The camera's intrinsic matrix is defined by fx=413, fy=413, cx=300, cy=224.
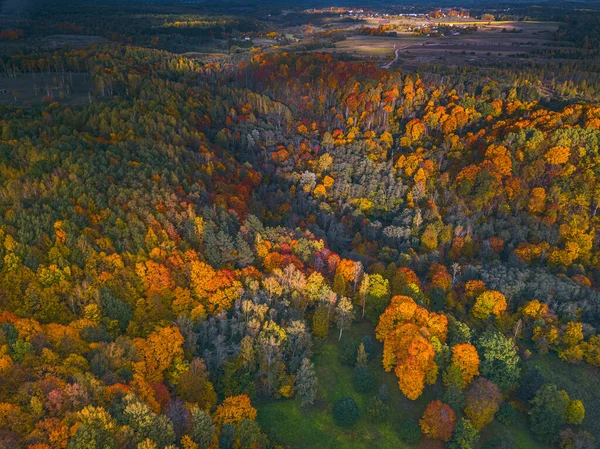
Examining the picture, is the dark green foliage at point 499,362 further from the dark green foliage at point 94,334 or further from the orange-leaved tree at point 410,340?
the dark green foliage at point 94,334

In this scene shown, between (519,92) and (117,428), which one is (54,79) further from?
(519,92)

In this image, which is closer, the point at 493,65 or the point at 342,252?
the point at 342,252

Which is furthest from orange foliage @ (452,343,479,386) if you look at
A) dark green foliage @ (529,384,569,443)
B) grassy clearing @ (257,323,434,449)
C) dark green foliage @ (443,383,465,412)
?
dark green foliage @ (529,384,569,443)

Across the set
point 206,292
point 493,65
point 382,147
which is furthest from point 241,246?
point 493,65

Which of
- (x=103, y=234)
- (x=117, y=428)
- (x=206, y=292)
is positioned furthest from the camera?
(x=103, y=234)

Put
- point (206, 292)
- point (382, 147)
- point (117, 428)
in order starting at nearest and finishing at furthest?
1. point (117, 428)
2. point (206, 292)
3. point (382, 147)

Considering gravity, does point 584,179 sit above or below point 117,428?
above
